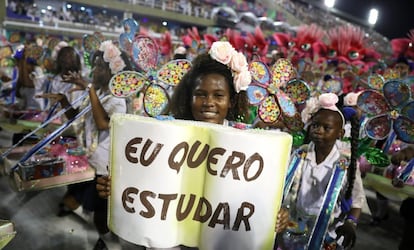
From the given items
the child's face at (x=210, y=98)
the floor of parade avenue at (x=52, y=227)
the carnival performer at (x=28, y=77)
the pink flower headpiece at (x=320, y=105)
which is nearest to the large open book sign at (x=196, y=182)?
the child's face at (x=210, y=98)

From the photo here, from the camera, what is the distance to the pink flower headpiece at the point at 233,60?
4.50 feet

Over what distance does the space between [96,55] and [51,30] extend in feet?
8.17

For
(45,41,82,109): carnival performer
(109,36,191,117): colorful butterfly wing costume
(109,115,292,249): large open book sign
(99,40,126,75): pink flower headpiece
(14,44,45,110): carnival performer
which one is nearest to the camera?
(109,115,292,249): large open book sign

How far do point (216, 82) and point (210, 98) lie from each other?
71 millimetres

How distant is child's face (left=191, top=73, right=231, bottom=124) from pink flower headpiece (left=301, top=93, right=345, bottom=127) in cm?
61

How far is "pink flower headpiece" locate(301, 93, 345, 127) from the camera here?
176cm

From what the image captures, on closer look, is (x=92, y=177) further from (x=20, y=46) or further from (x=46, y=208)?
(x=20, y=46)

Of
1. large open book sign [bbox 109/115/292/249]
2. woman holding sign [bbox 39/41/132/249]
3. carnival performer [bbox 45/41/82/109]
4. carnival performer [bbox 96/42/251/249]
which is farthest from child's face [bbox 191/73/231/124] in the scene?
carnival performer [bbox 45/41/82/109]

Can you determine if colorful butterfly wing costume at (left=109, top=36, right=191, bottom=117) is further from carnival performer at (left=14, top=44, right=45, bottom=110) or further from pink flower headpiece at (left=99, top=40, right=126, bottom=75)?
carnival performer at (left=14, top=44, right=45, bottom=110)

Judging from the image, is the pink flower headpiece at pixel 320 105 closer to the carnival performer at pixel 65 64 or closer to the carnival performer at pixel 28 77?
the carnival performer at pixel 65 64

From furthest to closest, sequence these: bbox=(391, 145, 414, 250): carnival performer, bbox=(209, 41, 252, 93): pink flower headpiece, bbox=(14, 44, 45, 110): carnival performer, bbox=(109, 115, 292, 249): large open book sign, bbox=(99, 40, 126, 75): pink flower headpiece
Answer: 1. bbox=(14, 44, 45, 110): carnival performer
2. bbox=(391, 145, 414, 250): carnival performer
3. bbox=(99, 40, 126, 75): pink flower headpiece
4. bbox=(209, 41, 252, 93): pink flower headpiece
5. bbox=(109, 115, 292, 249): large open book sign

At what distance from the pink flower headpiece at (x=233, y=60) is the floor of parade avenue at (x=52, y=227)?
155cm

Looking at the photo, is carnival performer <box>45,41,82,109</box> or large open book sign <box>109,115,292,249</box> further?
carnival performer <box>45,41,82,109</box>

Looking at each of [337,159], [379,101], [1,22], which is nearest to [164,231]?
[337,159]
